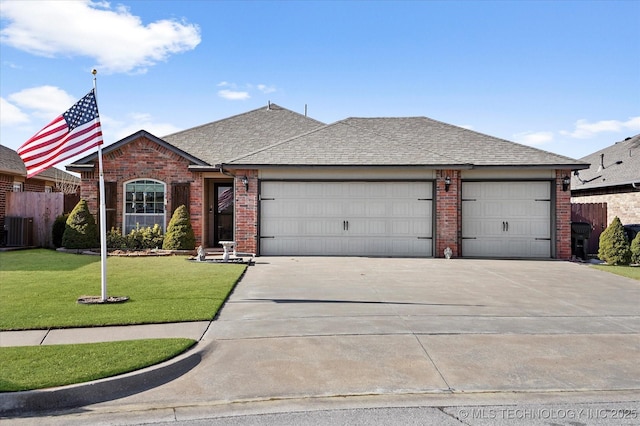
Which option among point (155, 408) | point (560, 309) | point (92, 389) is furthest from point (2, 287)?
point (560, 309)

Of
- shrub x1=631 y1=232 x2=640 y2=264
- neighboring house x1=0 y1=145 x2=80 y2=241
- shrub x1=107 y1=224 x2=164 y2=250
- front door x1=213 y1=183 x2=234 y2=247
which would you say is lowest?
shrub x1=631 y1=232 x2=640 y2=264

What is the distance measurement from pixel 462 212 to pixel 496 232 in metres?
1.33

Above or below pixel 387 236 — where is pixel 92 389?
below

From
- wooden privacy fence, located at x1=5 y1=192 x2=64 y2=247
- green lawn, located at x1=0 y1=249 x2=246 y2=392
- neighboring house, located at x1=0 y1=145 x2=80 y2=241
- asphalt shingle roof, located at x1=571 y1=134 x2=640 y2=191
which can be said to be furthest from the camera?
asphalt shingle roof, located at x1=571 y1=134 x2=640 y2=191

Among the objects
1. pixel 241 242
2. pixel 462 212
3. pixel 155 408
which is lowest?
pixel 155 408

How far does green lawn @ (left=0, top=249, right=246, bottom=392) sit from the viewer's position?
476 centimetres

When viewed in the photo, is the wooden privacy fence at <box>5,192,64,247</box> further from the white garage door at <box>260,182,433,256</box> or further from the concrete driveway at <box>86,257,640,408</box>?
the concrete driveway at <box>86,257,640,408</box>

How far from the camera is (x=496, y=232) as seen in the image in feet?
51.9

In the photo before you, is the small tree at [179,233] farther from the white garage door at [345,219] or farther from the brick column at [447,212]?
the brick column at [447,212]

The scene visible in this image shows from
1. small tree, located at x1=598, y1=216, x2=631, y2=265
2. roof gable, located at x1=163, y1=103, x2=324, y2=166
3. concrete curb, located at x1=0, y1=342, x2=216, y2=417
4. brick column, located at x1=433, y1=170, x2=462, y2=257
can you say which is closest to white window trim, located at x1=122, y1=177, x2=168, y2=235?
roof gable, located at x1=163, y1=103, x2=324, y2=166

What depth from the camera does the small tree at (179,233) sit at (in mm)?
15922

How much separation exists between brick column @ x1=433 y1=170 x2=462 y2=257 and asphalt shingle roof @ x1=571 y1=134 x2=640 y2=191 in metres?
8.34

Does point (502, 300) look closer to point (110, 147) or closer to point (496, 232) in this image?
point (496, 232)

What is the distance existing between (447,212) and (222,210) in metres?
8.69
